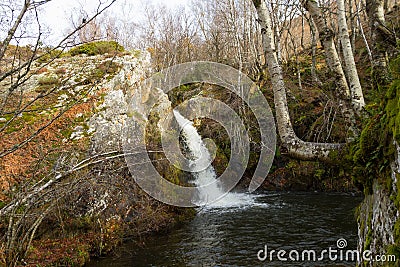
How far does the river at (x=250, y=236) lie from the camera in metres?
6.62

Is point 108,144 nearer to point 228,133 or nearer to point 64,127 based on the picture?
point 64,127

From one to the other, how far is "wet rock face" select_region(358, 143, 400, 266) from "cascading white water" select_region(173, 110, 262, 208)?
836 cm

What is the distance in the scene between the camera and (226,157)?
15852 millimetres

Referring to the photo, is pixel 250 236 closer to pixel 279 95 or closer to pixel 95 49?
pixel 279 95

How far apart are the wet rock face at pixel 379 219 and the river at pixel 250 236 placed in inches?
127

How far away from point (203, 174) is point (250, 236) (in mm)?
6447

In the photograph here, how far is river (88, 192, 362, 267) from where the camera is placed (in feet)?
21.7

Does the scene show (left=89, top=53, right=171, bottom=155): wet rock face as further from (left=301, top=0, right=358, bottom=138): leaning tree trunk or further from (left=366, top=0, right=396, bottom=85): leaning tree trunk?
(left=366, top=0, right=396, bottom=85): leaning tree trunk

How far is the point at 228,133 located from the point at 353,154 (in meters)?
13.2

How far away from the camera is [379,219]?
2.75 metres

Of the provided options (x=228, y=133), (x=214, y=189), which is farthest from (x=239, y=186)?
(x=228, y=133)

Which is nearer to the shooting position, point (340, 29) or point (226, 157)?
point (340, 29)

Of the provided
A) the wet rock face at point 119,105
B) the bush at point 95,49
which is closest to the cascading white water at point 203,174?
the wet rock face at point 119,105

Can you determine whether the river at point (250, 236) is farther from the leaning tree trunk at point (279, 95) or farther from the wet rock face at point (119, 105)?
the leaning tree trunk at point (279, 95)
